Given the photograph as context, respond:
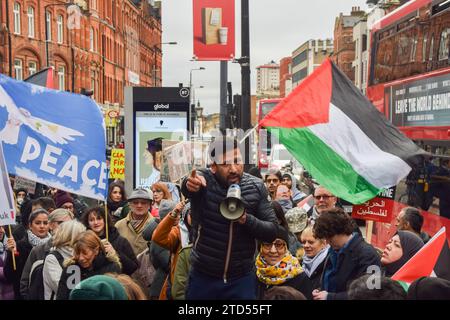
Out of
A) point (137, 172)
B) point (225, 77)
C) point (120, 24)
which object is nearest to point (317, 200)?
point (137, 172)

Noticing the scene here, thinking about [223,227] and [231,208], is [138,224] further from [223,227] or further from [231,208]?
[231,208]

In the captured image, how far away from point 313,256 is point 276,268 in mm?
602

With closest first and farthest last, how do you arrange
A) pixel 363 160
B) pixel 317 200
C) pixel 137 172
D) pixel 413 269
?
pixel 413 269
pixel 363 160
pixel 317 200
pixel 137 172

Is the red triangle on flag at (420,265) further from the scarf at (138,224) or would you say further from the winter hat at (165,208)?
the scarf at (138,224)

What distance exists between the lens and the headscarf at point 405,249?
4.96 m

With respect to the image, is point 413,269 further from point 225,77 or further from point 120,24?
point 120,24

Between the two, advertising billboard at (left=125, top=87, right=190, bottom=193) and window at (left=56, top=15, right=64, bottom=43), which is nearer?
advertising billboard at (left=125, top=87, right=190, bottom=193)

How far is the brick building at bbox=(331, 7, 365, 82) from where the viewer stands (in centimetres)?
8056

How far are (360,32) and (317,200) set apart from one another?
65.7m

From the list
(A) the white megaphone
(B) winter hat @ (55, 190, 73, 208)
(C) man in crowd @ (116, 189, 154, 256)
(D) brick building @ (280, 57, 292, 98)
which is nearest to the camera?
(A) the white megaphone

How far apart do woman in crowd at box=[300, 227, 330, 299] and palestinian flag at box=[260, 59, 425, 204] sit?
1.79 feet

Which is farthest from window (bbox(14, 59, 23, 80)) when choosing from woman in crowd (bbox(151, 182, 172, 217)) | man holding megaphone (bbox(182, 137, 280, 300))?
man holding megaphone (bbox(182, 137, 280, 300))

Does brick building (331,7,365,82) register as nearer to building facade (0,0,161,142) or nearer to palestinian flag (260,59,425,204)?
building facade (0,0,161,142)

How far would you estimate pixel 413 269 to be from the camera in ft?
14.4
